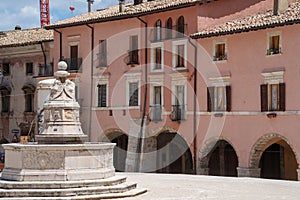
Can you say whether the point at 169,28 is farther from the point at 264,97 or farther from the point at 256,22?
the point at 264,97

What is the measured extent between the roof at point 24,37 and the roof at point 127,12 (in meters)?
3.22

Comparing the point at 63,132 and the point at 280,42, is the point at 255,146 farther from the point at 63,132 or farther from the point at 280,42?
the point at 63,132

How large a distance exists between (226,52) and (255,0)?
4333 mm

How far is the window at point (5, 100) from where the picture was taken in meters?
49.4

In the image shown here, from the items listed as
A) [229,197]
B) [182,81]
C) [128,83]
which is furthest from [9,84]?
[229,197]

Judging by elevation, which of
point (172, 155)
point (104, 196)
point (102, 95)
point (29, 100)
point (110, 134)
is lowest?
point (172, 155)

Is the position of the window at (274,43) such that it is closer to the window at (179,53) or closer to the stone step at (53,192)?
the window at (179,53)

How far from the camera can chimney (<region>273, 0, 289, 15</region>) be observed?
108 ft

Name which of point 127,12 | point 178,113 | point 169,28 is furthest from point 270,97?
point 127,12

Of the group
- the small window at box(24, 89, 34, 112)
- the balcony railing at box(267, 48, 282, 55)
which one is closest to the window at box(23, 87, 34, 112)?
the small window at box(24, 89, 34, 112)

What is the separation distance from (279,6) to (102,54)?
1208 centimetres

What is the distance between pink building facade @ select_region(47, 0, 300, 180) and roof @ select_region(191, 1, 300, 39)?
0.08 metres

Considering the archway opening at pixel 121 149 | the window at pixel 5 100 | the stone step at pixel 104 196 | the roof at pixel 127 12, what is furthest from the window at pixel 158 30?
the stone step at pixel 104 196

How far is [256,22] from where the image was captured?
32500 millimetres
